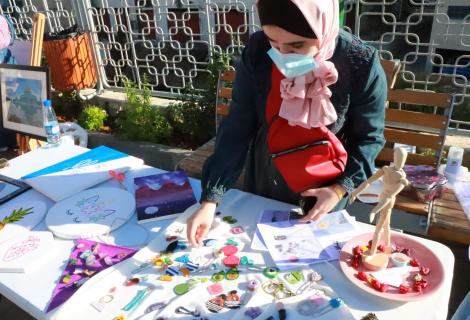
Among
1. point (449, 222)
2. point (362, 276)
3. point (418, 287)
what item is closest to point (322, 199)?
point (362, 276)

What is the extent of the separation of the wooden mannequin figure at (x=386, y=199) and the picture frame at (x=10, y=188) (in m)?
1.46

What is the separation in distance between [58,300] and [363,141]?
1.10 metres

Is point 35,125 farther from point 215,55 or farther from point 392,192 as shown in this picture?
point 392,192

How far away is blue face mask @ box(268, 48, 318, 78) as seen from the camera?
1100mm

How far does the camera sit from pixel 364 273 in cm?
108

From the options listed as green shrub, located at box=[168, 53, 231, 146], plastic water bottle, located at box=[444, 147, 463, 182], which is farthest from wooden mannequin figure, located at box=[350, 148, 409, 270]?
green shrub, located at box=[168, 53, 231, 146]

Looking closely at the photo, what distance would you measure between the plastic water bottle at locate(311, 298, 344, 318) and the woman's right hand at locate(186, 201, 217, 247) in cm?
45

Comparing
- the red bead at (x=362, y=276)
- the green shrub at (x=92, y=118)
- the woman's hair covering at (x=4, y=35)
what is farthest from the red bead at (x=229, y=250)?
the green shrub at (x=92, y=118)

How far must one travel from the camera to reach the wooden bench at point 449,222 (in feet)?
6.56

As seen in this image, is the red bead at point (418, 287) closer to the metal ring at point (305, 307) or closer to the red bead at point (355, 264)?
the red bead at point (355, 264)

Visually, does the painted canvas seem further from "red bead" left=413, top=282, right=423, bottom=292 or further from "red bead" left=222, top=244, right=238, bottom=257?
"red bead" left=413, top=282, right=423, bottom=292

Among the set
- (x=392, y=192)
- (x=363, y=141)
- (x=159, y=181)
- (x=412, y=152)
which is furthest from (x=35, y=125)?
(x=412, y=152)

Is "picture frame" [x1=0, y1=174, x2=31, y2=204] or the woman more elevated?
the woman

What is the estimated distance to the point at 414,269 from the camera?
3.52 ft
